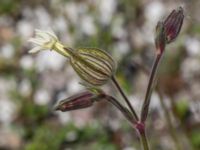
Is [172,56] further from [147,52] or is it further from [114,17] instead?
[114,17]

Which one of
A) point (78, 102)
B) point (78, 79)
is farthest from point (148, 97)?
point (78, 79)

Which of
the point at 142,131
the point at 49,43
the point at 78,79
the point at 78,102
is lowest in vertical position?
the point at 142,131

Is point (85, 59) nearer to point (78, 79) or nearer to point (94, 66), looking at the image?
point (94, 66)

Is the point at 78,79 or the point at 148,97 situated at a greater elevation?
the point at 78,79

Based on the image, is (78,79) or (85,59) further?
(78,79)

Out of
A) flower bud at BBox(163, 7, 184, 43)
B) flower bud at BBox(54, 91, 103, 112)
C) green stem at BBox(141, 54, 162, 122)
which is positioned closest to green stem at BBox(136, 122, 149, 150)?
green stem at BBox(141, 54, 162, 122)

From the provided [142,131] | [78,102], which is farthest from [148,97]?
[78,102]
